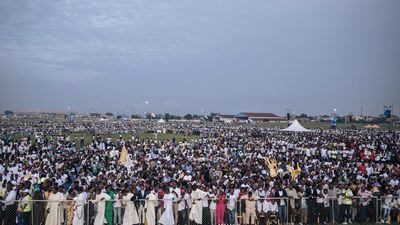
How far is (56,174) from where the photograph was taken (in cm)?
1750

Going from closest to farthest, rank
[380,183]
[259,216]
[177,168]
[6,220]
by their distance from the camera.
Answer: [6,220], [259,216], [380,183], [177,168]

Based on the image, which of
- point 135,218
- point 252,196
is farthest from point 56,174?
point 252,196

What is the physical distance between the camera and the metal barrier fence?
11.6 metres

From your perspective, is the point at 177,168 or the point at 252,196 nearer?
the point at 252,196

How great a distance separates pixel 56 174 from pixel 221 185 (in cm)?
789

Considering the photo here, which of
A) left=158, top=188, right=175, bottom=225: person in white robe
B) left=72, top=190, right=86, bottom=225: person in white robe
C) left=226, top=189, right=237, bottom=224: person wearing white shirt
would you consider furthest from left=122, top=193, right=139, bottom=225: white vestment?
left=226, top=189, right=237, bottom=224: person wearing white shirt

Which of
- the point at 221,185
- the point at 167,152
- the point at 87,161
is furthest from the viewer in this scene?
the point at 167,152

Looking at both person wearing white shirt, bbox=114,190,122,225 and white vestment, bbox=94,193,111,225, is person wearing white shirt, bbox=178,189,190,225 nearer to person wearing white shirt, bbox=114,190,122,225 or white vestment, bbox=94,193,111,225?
person wearing white shirt, bbox=114,190,122,225

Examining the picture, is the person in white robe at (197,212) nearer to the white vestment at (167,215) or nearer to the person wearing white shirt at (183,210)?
the person wearing white shirt at (183,210)

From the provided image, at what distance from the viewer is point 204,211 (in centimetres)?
1272

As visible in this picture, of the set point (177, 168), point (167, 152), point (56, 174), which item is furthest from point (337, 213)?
point (167, 152)

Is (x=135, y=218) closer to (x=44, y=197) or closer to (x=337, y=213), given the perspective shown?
(x=44, y=197)

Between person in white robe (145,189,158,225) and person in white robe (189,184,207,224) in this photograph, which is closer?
person in white robe (145,189,158,225)

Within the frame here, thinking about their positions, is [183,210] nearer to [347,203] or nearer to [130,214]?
[130,214]
